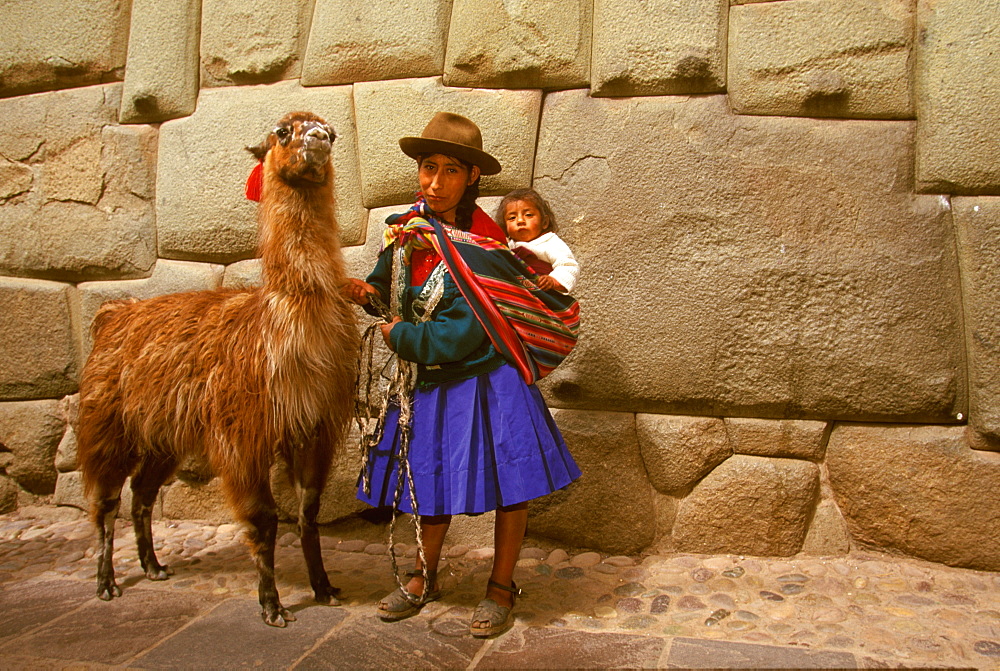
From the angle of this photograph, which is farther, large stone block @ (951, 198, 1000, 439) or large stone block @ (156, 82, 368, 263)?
large stone block @ (156, 82, 368, 263)

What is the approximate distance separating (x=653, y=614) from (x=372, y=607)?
2.96ft

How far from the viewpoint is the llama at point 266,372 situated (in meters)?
2.28

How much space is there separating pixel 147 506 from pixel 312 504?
32.8 inches

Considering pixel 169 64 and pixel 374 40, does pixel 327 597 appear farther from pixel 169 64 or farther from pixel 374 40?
pixel 169 64

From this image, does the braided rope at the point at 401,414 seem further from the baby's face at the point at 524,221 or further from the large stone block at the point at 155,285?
the large stone block at the point at 155,285

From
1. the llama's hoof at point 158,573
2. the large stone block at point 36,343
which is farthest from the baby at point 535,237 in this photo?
the large stone block at point 36,343

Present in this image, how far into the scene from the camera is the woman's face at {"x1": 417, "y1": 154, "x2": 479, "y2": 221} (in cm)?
234

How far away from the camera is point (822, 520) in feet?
8.85

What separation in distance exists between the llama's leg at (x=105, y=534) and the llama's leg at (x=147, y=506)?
0.33 ft

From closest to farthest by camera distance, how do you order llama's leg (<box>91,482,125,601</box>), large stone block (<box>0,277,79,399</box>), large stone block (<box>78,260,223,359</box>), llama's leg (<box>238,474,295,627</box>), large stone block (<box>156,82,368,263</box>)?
llama's leg (<box>238,474,295,627</box>) < llama's leg (<box>91,482,125,601</box>) < large stone block (<box>156,82,368,263</box>) < large stone block (<box>78,260,223,359</box>) < large stone block (<box>0,277,79,399</box>)

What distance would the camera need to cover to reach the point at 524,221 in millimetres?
2525

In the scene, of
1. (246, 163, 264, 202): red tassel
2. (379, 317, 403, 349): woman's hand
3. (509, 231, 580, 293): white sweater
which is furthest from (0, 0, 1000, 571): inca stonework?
(379, 317, 403, 349): woman's hand

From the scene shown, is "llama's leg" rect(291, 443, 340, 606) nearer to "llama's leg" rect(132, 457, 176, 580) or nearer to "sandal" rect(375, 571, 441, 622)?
"sandal" rect(375, 571, 441, 622)

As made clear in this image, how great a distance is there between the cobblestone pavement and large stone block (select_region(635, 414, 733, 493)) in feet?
0.97
